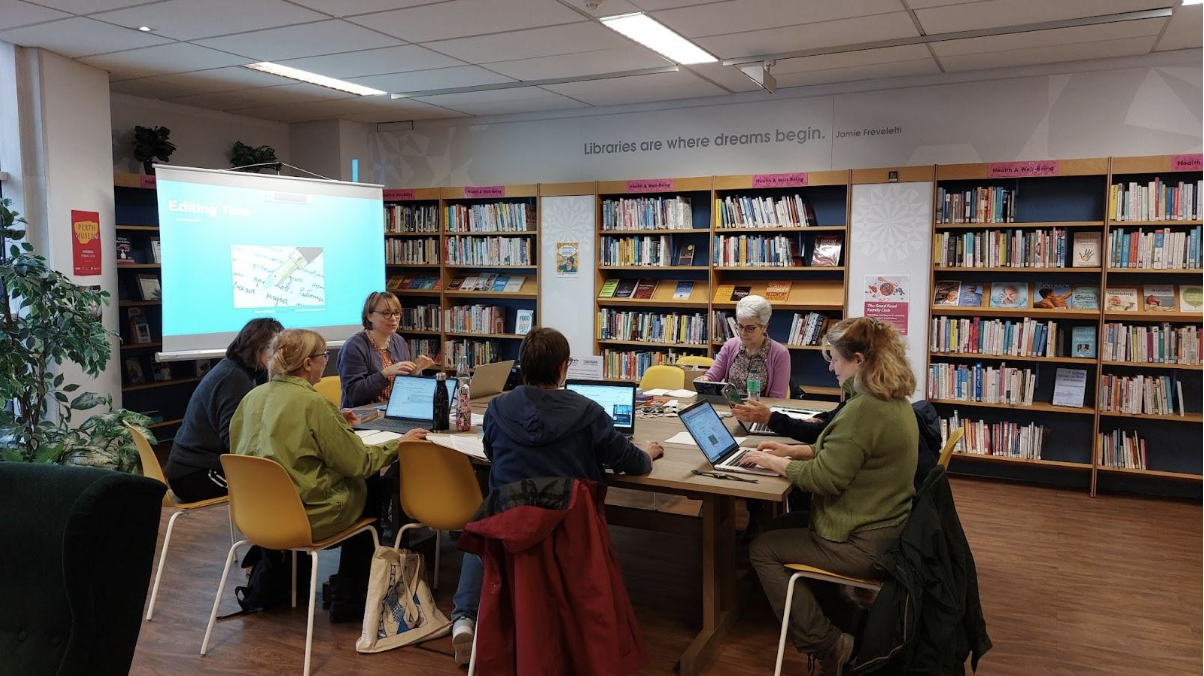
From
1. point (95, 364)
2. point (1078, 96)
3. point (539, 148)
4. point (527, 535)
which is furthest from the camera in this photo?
point (539, 148)

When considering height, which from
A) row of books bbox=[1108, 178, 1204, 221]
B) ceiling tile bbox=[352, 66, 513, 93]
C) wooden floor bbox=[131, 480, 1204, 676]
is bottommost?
wooden floor bbox=[131, 480, 1204, 676]

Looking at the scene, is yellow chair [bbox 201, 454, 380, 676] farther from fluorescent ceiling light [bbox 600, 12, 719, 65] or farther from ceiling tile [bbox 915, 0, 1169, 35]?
ceiling tile [bbox 915, 0, 1169, 35]

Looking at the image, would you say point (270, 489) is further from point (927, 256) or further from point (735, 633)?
point (927, 256)

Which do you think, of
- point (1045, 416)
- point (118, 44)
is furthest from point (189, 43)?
point (1045, 416)

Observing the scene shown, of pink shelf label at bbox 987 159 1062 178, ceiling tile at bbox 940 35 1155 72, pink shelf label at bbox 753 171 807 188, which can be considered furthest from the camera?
pink shelf label at bbox 753 171 807 188

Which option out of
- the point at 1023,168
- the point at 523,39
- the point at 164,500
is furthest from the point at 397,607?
the point at 1023,168

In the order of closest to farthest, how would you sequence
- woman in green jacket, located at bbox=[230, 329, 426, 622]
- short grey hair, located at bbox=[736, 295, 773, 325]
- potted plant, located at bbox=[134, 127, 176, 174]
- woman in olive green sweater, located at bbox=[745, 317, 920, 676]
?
woman in olive green sweater, located at bbox=[745, 317, 920, 676] < woman in green jacket, located at bbox=[230, 329, 426, 622] < short grey hair, located at bbox=[736, 295, 773, 325] < potted plant, located at bbox=[134, 127, 176, 174]

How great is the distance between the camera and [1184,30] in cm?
477

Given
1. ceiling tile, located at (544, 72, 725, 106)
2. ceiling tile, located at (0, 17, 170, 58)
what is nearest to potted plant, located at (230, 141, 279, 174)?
ceiling tile, located at (0, 17, 170, 58)

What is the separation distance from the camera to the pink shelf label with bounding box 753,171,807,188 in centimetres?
611

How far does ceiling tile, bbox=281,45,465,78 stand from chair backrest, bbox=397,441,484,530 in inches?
119

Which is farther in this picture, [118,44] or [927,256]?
[927,256]

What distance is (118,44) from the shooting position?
5070mm

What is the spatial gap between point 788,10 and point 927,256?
2.27 metres
